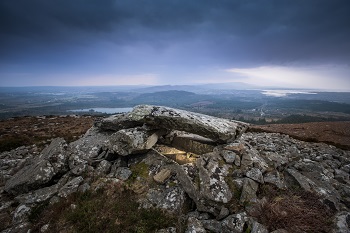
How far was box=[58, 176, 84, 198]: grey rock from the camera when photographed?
26.3 feet

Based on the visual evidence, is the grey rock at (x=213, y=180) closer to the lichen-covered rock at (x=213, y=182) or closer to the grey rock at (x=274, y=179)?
the lichen-covered rock at (x=213, y=182)

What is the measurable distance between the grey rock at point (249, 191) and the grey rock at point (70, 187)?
735 cm

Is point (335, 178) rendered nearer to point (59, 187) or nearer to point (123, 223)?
point (123, 223)

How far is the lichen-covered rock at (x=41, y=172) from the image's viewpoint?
27.7ft

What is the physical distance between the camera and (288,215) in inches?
236

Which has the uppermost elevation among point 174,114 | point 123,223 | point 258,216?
point 174,114

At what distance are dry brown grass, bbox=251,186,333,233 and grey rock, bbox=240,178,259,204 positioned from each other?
39 cm

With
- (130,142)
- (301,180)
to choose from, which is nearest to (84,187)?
(130,142)

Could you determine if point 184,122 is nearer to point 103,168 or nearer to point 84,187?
point 103,168

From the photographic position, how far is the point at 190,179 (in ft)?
25.9

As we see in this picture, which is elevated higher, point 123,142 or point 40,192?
point 123,142

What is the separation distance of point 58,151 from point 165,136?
6432 millimetres

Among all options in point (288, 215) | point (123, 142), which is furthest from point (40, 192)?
point (288, 215)

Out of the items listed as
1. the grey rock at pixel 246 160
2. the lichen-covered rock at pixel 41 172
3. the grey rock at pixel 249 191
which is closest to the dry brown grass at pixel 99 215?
the lichen-covered rock at pixel 41 172
